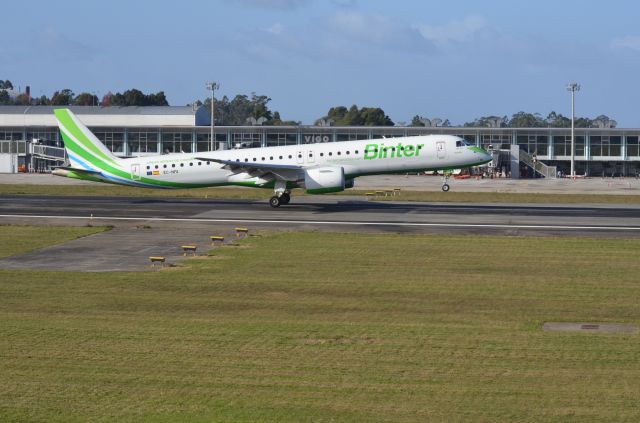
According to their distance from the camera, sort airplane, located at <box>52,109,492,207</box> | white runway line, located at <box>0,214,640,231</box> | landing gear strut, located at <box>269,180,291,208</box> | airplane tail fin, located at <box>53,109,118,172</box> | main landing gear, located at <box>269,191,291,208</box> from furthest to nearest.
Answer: airplane tail fin, located at <box>53,109,118,172</box>
main landing gear, located at <box>269,191,291,208</box>
landing gear strut, located at <box>269,180,291,208</box>
airplane, located at <box>52,109,492,207</box>
white runway line, located at <box>0,214,640,231</box>

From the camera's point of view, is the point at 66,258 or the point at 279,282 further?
the point at 66,258

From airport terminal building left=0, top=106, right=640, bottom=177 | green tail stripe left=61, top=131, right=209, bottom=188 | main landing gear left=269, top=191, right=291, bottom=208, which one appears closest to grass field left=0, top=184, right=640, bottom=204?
main landing gear left=269, top=191, right=291, bottom=208

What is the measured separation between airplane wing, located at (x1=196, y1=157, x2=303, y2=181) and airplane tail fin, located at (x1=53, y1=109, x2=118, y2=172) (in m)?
7.01

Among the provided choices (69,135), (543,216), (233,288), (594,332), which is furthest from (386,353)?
(69,135)

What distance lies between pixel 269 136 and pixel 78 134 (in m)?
72.2

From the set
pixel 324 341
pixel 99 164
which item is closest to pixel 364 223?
pixel 99 164

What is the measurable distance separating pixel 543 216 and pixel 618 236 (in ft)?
28.5

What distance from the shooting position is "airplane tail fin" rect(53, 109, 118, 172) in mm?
58250

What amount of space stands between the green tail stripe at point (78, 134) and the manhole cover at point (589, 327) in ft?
131

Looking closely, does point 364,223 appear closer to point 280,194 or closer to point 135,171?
point 280,194

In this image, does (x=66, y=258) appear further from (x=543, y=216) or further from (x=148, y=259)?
(x=543, y=216)

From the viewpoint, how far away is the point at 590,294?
2817 centimetres

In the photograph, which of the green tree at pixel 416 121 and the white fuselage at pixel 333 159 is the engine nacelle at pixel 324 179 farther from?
the green tree at pixel 416 121

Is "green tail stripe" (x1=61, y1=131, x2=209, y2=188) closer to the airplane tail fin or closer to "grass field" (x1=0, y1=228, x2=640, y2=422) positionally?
the airplane tail fin
